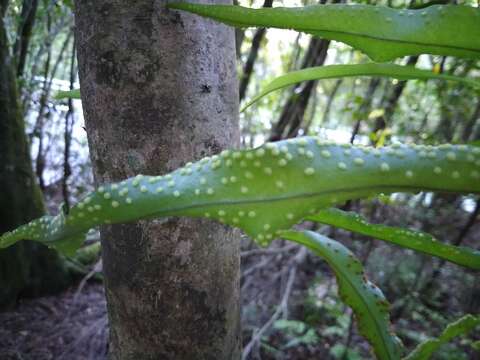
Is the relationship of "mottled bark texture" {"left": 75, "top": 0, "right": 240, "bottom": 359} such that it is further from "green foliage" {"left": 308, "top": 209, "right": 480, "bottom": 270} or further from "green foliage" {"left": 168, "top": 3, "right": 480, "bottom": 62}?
"green foliage" {"left": 308, "top": 209, "right": 480, "bottom": 270}

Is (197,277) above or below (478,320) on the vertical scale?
above

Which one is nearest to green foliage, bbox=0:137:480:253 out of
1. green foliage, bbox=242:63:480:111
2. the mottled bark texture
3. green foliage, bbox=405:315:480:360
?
the mottled bark texture

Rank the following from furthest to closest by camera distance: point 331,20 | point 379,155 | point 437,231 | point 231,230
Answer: point 437,231 < point 231,230 < point 331,20 < point 379,155

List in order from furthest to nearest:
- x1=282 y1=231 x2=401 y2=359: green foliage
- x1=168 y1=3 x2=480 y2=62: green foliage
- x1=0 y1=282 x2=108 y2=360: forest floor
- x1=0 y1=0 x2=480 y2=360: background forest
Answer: x1=0 y1=0 x2=480 y2=360: background forest → x1=0 y1=282 x2=108 y2=360: forest floor → x1=282 y1=231 x2=401 y2=359: green foliage → x1=168 y1=3 x2=480 y2=62: green foliage

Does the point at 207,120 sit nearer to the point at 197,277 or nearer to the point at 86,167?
the point at 197,277

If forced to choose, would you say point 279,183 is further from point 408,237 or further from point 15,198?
point 15,198

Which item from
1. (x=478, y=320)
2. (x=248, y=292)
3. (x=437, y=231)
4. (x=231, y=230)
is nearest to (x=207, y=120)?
(x=231, y=230)

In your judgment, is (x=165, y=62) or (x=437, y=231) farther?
(x=437, y=231)
